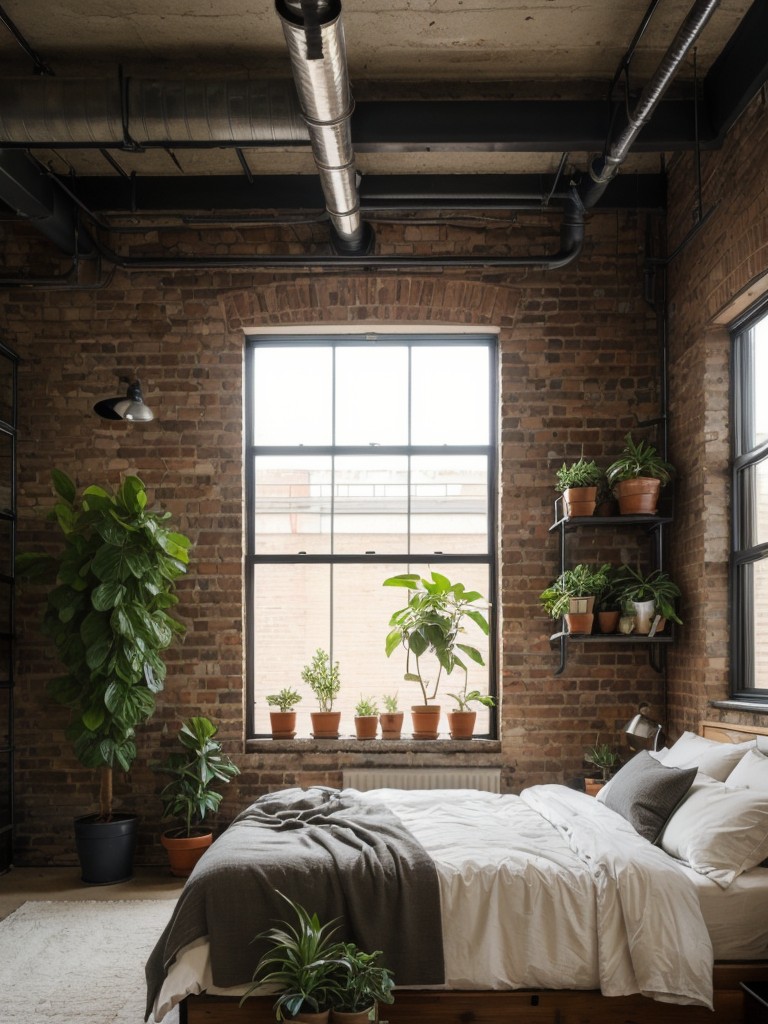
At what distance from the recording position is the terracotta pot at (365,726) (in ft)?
20.3

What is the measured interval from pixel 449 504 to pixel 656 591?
Result: 5.06ft

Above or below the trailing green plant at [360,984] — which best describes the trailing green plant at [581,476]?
above

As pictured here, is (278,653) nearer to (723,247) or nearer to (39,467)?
(39,467)

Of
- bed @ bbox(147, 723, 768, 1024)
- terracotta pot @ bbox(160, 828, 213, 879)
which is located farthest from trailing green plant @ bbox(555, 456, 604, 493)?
terracotta pot @ bbox(160, 828, 213, 879)

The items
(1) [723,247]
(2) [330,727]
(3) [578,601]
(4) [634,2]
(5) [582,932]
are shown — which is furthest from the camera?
(2) [330,727]

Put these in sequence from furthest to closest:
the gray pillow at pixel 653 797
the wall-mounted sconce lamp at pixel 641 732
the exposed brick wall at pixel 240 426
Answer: the exposed brick wall at pixel 240 426, the wall-mounted sconce lamp at pixel 641 732, the gray pillow at pixel 653 797

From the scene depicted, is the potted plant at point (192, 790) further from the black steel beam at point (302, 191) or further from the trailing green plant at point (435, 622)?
the black steel beam at point (302, 191)

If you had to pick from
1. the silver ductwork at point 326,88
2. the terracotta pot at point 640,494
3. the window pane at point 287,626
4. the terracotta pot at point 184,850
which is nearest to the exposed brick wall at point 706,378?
the terracotta pot at point 640,494

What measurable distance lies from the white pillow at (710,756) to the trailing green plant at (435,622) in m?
1.61

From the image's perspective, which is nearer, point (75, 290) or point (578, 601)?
point (578, 601)

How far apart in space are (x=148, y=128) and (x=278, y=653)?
334 cm

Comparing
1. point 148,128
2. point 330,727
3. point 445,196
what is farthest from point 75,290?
point 330,727

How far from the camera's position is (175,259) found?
6.29 meters

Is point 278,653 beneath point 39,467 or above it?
beneath
